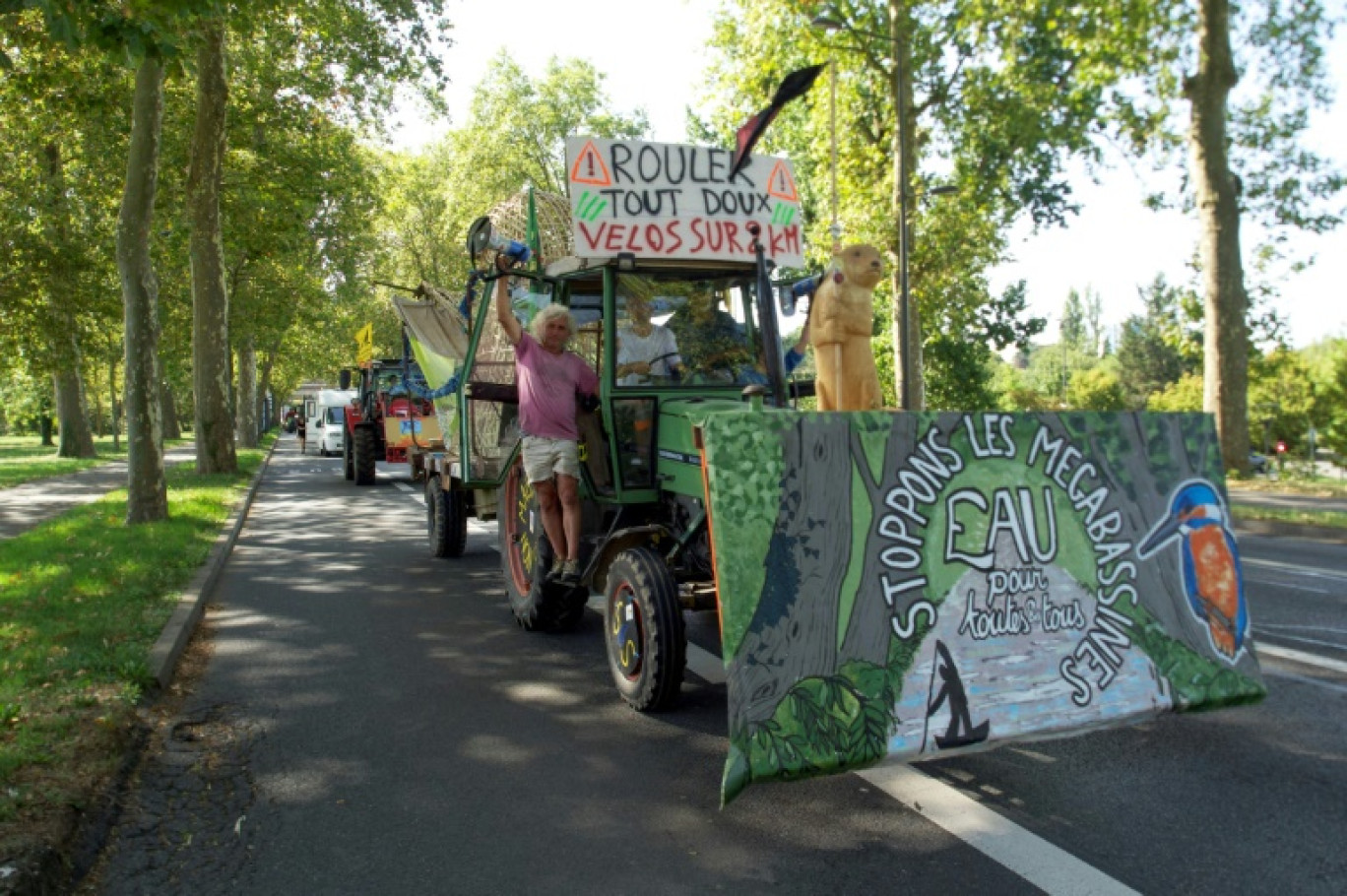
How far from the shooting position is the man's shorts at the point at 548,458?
6.15 m

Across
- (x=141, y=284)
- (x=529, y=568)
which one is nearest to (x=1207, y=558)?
(x=529, y=568)

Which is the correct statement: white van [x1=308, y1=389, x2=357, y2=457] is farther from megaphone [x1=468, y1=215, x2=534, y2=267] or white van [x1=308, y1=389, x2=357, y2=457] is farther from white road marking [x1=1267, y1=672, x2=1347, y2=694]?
white road marking [x1=1267, y1=672, x2=1347, y2=694]

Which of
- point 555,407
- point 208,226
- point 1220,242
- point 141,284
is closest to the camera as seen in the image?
point 555,407

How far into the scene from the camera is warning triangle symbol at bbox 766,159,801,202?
6.41 m

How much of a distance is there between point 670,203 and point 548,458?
65.9 inches

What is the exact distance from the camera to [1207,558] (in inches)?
177

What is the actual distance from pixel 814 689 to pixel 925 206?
84.8ft

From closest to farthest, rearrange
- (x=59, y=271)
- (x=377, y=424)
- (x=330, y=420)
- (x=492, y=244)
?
(x=492, y=244) < (x=377, y=424) < (x=59, y=271) < (x=330, y=420)

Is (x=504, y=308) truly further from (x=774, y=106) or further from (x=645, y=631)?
(x=645, y=631)

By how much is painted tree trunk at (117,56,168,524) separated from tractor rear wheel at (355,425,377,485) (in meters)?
9.54

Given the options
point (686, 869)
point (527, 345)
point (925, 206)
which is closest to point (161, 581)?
point (527, 345)

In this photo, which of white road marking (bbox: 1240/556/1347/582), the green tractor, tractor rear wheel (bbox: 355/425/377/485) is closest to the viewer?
the green tractor

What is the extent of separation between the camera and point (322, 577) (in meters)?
10.2

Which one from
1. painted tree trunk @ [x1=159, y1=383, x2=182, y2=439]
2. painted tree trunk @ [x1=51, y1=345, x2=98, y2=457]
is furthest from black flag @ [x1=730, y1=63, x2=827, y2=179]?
painted tree trunk @ [x1=159, y1=383, x2=182, y2=439]
